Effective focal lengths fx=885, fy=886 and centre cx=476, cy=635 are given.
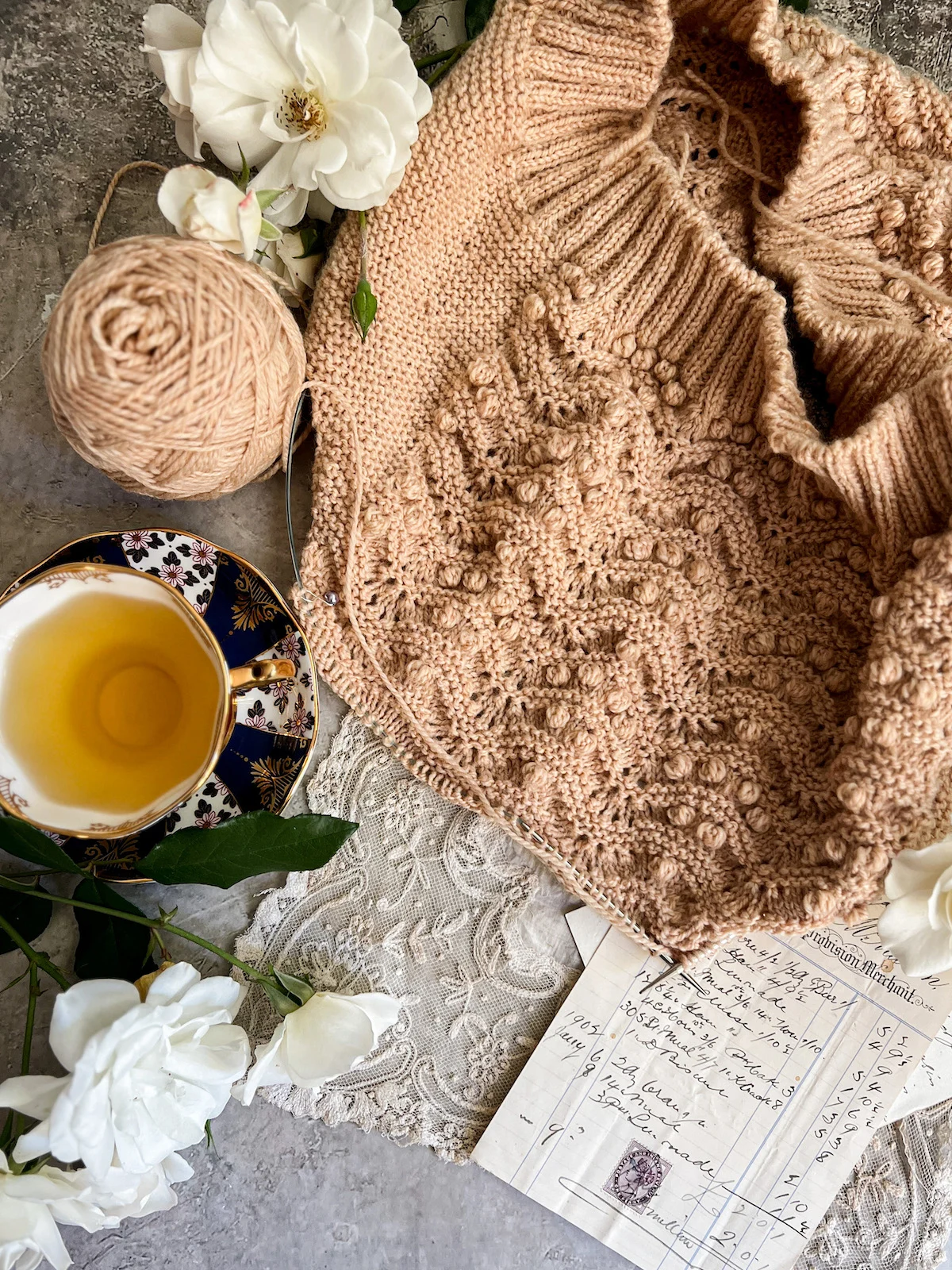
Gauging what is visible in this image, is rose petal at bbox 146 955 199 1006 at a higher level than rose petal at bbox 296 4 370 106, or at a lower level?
lower

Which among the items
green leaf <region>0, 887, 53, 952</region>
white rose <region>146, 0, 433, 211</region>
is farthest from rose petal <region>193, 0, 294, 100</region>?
green leaf <region>0, 887, 53, 952</region>

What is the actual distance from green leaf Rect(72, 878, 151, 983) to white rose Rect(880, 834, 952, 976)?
0.54 metres

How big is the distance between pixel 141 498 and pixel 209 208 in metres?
0.26

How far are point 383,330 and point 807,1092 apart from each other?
70cm

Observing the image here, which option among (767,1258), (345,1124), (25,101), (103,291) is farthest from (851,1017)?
(25,101)

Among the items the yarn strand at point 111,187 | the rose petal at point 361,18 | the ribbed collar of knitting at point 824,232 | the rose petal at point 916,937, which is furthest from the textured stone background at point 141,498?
the rose petal at point 916,937

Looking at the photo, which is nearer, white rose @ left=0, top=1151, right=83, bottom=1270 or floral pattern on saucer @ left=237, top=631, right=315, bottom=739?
white rose @ left=0, top=1151, right=83, bottom=1270

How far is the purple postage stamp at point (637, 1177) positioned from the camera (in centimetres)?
72

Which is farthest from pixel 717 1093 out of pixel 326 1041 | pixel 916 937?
pixel 326 1041

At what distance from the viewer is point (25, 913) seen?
2.23 feet

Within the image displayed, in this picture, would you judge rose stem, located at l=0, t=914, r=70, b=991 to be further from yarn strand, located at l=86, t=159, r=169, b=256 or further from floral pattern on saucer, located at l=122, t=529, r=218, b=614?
yarn strand, located at l=86, t=159, r=169, b=256

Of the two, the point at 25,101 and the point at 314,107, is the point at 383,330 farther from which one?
the point at 25,101

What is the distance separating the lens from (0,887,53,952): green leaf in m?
0.67

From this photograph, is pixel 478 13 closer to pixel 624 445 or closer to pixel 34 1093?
pixel 624 445
